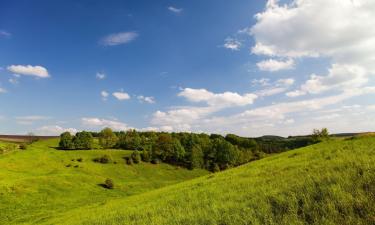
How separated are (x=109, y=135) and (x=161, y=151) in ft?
A: 182

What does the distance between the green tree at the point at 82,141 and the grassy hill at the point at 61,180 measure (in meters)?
19.6

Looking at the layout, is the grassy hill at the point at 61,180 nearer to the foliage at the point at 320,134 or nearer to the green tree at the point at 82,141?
the green tree at the point at 82,141

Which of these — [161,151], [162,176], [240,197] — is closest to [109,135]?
[161,151]

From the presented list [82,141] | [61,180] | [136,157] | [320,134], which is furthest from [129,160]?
[320,134]

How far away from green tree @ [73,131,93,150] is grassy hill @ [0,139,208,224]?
64.4ft

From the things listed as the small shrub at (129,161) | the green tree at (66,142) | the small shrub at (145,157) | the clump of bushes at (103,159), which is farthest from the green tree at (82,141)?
the small shrub at (145,157)

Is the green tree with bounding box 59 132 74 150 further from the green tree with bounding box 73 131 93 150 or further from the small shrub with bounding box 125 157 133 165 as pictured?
the small shrub with bounding box 125 157 133 165

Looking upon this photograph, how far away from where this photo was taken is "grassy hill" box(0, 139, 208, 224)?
59566 mm

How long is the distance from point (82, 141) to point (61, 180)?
8424cm

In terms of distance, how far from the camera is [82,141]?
164375 millimetres

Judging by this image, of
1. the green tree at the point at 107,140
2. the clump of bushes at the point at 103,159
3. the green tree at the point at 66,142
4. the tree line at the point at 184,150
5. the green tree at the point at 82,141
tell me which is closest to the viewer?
the clump of bushes at the point at 103,159

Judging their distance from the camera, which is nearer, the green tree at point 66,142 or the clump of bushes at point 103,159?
the clump of bushes at point 103,159

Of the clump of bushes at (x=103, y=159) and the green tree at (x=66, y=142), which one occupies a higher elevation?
the green tree at (x=66, y=142)

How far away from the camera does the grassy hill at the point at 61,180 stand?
5957 centimetres
